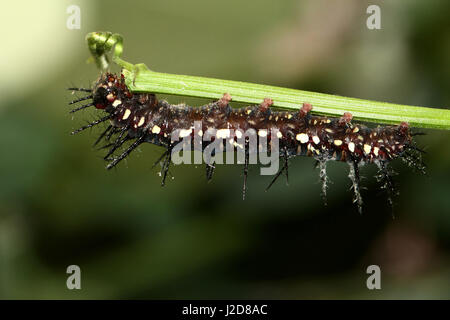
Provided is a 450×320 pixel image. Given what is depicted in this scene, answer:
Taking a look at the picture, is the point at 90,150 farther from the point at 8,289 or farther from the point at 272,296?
the point at 272,296

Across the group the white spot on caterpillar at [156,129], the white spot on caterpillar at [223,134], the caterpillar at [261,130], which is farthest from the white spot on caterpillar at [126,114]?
the white spot on caterpillar at [223,134]

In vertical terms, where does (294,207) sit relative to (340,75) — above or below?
below

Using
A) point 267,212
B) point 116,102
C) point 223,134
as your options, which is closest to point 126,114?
point 116,102

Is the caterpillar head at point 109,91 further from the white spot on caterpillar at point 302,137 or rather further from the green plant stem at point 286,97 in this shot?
the white spot on caterpillar at point 302,137

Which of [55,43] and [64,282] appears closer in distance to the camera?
[64,282]

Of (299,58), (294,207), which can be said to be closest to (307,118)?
(294,207)

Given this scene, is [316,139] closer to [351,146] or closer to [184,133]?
[351,146]
